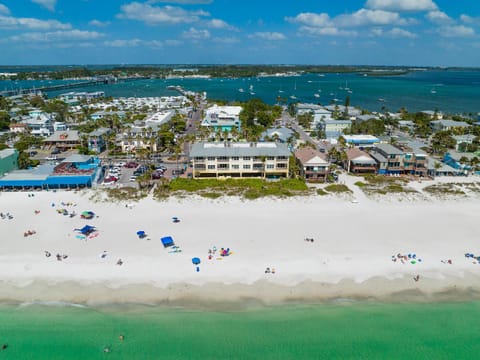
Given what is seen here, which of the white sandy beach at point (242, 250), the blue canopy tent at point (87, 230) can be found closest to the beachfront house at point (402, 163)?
the white sandy beach at point (242, 250)

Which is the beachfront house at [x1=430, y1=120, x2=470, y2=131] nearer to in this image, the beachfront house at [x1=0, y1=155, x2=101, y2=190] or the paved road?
the paved road

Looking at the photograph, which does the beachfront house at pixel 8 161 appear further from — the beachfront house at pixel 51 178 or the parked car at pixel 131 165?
the parked car at pixel 131 165

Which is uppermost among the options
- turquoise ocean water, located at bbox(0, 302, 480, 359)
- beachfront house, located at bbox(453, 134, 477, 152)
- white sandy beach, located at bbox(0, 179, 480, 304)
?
beachfront house, located at bbox(453, 134, 477, 152)

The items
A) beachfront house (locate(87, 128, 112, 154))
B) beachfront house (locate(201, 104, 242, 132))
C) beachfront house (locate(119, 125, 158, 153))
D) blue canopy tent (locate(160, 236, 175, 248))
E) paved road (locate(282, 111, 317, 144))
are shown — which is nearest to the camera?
blue canopy tent (locate(160, 236, 175, 248))

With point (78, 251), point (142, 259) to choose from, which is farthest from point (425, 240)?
point (78, 251)

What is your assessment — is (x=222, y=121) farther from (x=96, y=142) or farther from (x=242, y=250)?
(x=242, y=250)

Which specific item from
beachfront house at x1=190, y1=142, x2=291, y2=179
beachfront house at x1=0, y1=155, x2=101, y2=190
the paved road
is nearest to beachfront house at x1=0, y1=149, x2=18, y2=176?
beachfront house at x1=0, y1=155, x2=101, y2=190
